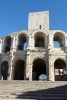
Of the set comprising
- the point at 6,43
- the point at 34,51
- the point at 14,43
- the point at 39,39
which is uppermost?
the point at 39,39

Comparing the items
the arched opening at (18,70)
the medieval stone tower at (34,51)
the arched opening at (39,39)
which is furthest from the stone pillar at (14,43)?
the arched opening at (39,39)

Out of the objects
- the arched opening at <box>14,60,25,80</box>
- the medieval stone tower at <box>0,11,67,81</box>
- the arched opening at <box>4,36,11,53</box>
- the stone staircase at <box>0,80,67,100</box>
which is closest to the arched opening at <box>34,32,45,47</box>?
the medieval stone tower at <box>0,11,67,81</box>

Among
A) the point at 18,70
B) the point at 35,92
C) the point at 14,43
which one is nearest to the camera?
the point at 35,92

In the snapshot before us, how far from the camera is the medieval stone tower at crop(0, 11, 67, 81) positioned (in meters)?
32.7

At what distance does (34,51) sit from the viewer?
33.7 metres

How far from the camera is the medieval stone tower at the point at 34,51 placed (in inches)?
1286

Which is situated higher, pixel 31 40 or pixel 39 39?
pixel 39 39

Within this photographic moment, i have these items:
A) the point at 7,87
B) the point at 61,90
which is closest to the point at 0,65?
the point at 7,87

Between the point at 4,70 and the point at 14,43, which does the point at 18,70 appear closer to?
the point at 4,70

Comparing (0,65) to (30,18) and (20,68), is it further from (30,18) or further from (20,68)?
(30,18)

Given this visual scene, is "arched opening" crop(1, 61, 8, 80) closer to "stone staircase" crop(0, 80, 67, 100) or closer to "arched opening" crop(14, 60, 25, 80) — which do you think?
"arched opening" crop(14, 60, 25, 80)

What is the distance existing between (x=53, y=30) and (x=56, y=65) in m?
7.59

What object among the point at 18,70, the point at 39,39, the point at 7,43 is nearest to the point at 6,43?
the point at 7,43

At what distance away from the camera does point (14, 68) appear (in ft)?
110
